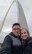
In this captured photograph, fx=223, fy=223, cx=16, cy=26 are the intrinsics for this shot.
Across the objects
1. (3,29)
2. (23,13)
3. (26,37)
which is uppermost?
(23,13)

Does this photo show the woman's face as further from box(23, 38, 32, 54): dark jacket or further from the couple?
box(23, 38, 32, 54): dark jacket

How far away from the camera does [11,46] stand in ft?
12.2

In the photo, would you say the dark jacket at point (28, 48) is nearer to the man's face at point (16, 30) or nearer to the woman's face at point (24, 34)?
the woman's face at point (24, 34)

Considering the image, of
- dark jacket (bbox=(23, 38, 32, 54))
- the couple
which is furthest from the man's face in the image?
dark jacket (bbox=(23, 38, 32, 54))

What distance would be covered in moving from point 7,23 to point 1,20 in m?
0.26

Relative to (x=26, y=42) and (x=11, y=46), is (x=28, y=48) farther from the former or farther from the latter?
(x=11, y=46)

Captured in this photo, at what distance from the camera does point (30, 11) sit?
8.24m

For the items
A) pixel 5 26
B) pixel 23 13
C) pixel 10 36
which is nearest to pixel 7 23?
pixel 5 26

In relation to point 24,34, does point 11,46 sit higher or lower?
lower

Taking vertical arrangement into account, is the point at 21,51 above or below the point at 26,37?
below

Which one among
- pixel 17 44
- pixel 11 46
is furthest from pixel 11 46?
pixel 17 44

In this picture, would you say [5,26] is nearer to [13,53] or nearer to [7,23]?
[7,23]

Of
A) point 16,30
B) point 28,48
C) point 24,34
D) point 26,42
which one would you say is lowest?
point 28,48

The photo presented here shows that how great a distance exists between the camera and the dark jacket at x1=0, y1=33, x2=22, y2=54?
365 centimetres
